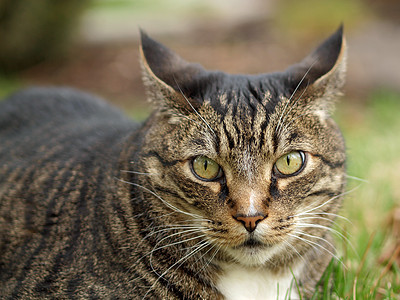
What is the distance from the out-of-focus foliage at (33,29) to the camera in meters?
7.58

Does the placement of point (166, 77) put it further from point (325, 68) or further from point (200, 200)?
point (325, 68)

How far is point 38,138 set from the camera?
2.95 m

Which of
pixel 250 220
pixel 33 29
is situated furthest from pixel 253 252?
pixel 33 29

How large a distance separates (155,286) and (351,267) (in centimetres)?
116

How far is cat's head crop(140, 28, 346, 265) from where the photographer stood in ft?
6.41

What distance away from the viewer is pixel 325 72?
2.19 m

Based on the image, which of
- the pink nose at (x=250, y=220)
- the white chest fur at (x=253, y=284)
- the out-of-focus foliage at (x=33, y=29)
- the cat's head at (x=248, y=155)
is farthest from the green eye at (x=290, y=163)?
the out-of-focus foliage at (x=33, y=29)

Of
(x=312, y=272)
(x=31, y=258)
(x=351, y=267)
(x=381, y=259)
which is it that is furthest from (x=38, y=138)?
(x=381, y=259)

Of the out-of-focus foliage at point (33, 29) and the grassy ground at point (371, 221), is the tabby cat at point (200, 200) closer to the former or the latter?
the grassy ground at point (371, 221)

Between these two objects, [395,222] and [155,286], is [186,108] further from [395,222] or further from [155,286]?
[395,222]

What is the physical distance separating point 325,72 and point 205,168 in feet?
2.44

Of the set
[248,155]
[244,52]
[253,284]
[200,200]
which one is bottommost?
[253,284]

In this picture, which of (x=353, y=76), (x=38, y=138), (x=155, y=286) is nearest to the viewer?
(x=155, y=286)

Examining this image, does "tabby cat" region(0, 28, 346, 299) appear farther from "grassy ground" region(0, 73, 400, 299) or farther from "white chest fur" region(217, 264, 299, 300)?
"grassy ground" region(0, 73, 400, 299)
